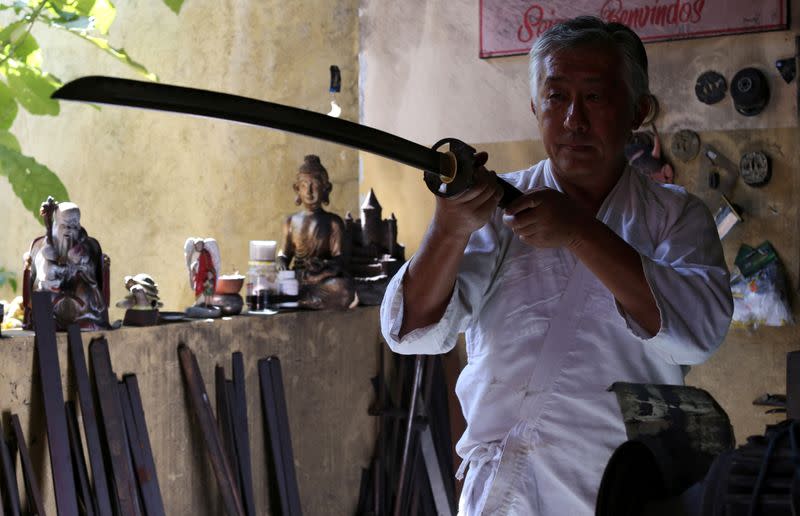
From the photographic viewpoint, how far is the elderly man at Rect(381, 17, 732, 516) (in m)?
1.36

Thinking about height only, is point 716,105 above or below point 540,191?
above

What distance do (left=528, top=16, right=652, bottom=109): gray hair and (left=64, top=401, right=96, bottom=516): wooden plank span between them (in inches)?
61.9

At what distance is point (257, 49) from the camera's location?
15.3 feet

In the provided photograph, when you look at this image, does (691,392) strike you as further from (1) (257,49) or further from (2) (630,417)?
(1) (257,49)

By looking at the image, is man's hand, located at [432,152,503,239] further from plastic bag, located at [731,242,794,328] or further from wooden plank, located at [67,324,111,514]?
plastic bag, located at [731,242,794,328]

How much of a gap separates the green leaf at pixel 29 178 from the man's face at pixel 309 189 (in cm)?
115

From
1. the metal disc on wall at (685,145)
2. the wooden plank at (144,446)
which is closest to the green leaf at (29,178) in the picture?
the wooden plank at (144,446)

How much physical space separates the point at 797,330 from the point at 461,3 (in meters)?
1.97

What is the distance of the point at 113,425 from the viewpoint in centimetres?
257

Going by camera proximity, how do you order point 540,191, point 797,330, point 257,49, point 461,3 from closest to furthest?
1. point 540,191
2. point 797,330
3. point 461,3
4. point 257,49

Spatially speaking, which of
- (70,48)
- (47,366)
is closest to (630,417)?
(47,366)

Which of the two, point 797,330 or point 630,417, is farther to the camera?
point 797,330

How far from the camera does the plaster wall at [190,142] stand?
14.9 ft

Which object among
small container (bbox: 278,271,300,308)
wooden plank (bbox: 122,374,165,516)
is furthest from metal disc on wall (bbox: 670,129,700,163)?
wooden plank (bbox: 122,374,165,516)
